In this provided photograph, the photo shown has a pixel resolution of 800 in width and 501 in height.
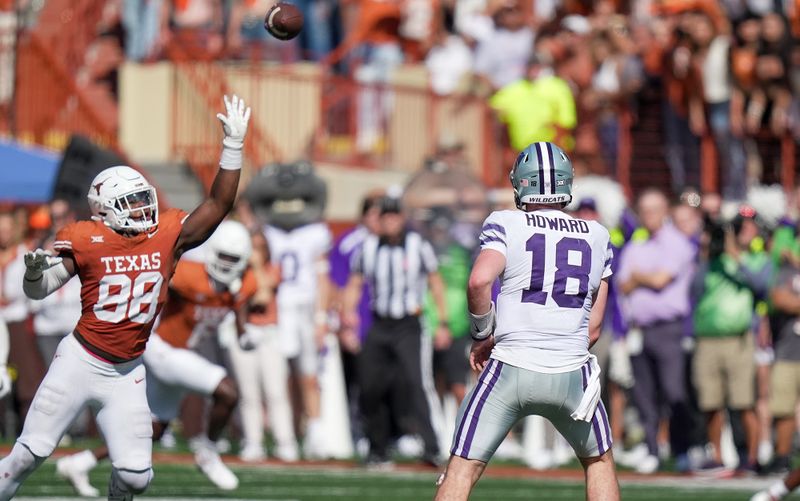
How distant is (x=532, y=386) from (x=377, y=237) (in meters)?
6.05

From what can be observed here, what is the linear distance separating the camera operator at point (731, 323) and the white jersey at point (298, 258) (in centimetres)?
315

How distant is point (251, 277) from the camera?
12.0 meters

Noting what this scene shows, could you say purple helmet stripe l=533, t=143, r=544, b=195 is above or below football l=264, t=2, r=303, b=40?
below

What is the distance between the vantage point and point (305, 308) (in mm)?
Result: 14609

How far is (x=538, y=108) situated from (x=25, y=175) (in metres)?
4.62

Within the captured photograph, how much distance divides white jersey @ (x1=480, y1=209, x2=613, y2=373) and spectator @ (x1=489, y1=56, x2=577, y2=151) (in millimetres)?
8760

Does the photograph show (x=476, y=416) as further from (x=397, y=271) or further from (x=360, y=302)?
(x=360, y=302)

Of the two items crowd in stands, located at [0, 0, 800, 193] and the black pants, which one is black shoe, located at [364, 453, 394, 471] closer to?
the black pants

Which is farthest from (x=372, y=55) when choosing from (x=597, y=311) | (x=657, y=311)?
(x=597, y=311)

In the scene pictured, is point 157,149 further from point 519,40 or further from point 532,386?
point 532,386

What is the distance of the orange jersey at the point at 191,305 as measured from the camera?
37.4 feet

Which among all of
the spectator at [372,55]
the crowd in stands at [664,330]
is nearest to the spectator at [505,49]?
the spectator at [372,55]

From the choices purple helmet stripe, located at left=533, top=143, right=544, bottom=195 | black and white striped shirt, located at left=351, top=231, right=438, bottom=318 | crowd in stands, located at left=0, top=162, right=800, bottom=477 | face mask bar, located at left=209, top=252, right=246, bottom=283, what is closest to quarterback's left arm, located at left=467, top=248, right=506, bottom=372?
purple helmet stripe, located at left=533, top=143, right=544, bottom=195

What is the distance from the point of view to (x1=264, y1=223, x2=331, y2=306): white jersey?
47.9 ft
